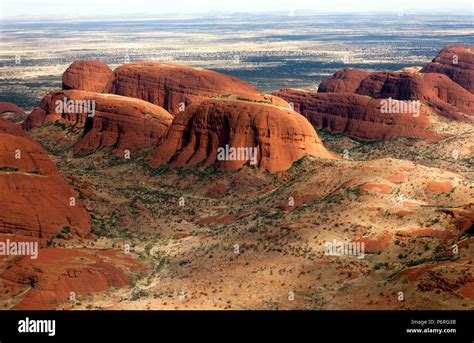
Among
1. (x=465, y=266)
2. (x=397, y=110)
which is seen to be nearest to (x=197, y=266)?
(x=465, y=266)

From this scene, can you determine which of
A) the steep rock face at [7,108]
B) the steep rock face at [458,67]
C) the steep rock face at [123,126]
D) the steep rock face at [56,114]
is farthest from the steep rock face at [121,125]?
the steep rock face at [458,67]

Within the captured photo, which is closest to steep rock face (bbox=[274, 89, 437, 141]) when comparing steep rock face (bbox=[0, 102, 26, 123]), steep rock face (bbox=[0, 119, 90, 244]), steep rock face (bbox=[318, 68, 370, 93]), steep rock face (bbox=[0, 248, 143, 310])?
steep rock face (bbox=[318, 68, 370, 93])

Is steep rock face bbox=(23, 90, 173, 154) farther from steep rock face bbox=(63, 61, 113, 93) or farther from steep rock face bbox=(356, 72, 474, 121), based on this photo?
steep rock face bbox=(356, 72, 474, 121)

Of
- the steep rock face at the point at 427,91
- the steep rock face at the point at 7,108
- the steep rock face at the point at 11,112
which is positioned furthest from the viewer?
the steep rock face at the point at 7,108

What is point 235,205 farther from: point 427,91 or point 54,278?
point 427,91

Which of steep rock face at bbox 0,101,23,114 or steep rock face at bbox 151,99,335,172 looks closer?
steep rock face at bbox 151,99,335,172

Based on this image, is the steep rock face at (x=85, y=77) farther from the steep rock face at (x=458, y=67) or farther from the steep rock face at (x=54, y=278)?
the steep rock face at (x=54, y=278)
